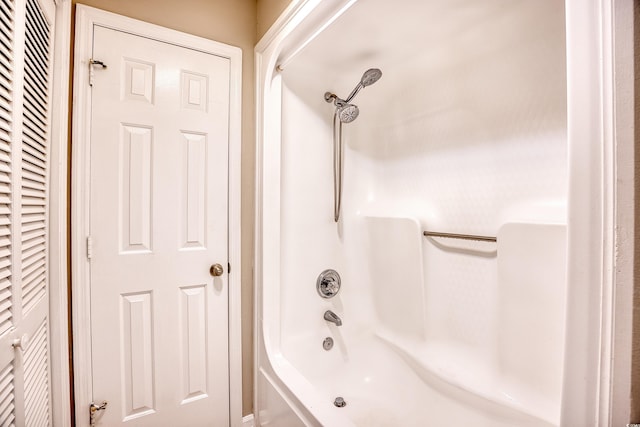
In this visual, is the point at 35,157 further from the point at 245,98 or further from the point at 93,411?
the point at 93,411

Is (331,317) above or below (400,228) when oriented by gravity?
below

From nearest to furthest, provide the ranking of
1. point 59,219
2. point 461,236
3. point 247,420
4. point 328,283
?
point 59,219 < point 461,236 < point 247,420 < point 328,283

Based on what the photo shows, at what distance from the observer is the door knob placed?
1.49 m

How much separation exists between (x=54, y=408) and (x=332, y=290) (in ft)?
4.37

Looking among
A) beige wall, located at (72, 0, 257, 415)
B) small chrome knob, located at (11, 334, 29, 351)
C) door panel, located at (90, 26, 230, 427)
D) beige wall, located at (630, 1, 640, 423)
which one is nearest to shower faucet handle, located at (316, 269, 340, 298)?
beige wall, located at (72, 0, 257, 415)

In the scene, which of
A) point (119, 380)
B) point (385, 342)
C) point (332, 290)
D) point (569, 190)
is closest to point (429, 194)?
point (332, 290)

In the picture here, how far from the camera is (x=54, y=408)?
1.13 meters

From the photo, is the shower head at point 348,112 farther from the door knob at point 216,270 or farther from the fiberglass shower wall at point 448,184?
the door knob at point 216,270

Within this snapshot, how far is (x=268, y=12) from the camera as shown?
1.49m

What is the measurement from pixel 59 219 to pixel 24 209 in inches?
10.5

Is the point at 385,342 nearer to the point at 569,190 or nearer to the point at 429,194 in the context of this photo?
the point at 429,194

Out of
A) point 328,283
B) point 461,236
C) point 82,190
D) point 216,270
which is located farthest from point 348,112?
point 82,190

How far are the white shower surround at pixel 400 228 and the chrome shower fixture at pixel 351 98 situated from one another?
75mm

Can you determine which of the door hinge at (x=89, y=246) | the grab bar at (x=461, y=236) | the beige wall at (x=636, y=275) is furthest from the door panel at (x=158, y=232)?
the beige wall at (x=636, y=275)
